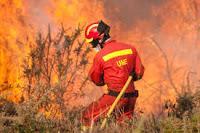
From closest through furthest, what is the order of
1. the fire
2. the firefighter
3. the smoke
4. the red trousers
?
the red trousers
the firefighter
the fire
the smoke

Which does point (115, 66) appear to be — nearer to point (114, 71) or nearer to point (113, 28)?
point (114, 71)

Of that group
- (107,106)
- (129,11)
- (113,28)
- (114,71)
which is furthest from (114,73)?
(129,11)

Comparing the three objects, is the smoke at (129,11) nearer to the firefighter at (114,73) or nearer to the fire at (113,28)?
the fire at (113,28)

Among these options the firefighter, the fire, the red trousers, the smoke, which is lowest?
the red trousers

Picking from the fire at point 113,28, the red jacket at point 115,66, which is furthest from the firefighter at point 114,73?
the fire at point 113,28

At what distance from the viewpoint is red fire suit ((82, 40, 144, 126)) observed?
20.4 feet

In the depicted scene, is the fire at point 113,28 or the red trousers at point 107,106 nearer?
the red trousers at point 107,106

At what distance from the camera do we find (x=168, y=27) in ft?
52.6

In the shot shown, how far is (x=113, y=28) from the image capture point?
15422 millimetres

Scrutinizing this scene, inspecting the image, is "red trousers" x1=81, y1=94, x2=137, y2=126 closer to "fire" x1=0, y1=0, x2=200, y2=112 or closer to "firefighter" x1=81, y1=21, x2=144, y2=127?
"firefighter" x1=81, y1=21, x2=144, y2=127

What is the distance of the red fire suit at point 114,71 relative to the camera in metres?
6.20

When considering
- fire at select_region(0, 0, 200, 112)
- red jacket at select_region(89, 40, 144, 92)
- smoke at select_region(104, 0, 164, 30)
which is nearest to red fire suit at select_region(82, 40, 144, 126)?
red jacket at select_region(89, 40, 144, 92)

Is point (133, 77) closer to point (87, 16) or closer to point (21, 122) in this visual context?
point (21, 122)

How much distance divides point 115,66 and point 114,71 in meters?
0.06
